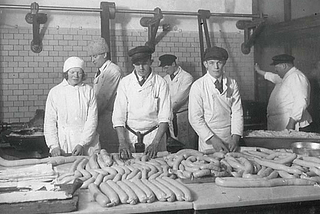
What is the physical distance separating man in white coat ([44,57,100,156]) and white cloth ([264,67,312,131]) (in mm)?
3183

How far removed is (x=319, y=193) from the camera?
2.77 m

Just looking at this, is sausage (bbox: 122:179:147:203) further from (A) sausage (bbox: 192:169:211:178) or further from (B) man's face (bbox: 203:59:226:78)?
(B) man's face (bbox: 203:59:226:78)

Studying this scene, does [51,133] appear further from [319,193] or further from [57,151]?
[319,193]

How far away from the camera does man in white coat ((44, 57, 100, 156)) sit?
466 centimetres

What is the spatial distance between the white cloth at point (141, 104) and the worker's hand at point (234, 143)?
84 centimetres

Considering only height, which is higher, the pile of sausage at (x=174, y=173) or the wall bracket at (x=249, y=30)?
the wall bracket at (x=249, y=30)

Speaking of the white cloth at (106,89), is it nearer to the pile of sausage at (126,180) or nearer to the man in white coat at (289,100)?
the pile of sausage at (126,180)

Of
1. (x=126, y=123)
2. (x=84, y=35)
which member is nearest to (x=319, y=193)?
(x=126, y=123)

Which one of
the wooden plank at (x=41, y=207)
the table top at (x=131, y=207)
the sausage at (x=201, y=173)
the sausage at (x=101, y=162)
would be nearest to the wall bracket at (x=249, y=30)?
the sausage at (x=101, y=162)

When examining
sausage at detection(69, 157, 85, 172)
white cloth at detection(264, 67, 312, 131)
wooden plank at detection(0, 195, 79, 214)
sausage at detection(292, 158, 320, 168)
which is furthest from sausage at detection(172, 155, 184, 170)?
white cloth at detection(264, 67, 312, 131)

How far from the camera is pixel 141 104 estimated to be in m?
4.81

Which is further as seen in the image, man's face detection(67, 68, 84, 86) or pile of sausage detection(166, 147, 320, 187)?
man's face detection(67, 68, 84, 86)

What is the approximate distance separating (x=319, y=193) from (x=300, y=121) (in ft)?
12.1

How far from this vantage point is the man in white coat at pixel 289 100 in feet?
20.0
